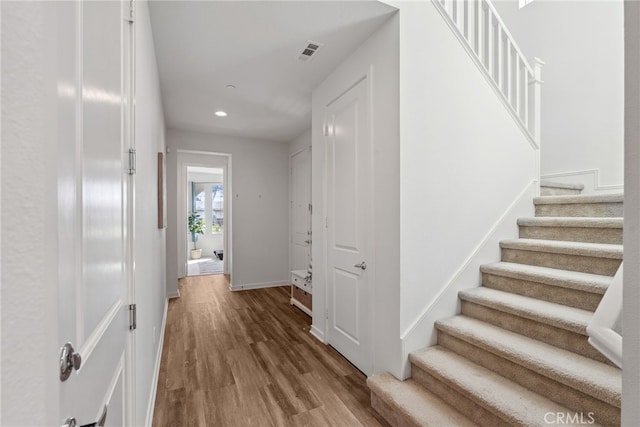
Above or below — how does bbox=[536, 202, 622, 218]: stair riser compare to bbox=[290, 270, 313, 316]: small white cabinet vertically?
above

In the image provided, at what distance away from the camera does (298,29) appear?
2.09m

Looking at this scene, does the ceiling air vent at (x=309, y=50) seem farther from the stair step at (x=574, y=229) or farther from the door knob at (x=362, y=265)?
the stair step at (x=574, y=229)

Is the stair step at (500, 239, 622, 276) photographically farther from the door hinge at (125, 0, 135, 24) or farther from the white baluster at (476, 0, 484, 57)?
the door hinge at (125, 0, 135, 24)

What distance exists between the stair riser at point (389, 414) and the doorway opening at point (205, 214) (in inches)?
252

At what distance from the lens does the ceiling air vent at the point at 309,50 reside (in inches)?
89.6

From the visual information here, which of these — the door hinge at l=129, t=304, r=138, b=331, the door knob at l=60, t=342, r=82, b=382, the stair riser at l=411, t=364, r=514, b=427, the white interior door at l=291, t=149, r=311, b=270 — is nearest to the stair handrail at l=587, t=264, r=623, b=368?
the stair riser at l=411, t=364, r=514, b=427

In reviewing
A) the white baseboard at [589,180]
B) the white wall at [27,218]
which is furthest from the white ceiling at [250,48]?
the white baseboard at [589,180]

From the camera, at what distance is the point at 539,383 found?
149 cm

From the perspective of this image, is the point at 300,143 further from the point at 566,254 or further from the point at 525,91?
the point at 566,254

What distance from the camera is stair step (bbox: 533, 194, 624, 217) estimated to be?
7.16ft

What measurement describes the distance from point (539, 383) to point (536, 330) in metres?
0.34

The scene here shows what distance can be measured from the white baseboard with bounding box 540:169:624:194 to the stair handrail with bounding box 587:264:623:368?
2835 millimetres

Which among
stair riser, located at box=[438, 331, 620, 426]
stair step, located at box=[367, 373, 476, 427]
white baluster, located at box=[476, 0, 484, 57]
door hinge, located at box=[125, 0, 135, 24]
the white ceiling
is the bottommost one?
stair step, located at box=[367, 373, 476, 427]

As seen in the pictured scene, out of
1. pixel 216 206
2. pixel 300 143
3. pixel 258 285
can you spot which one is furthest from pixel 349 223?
pixel 216 206
